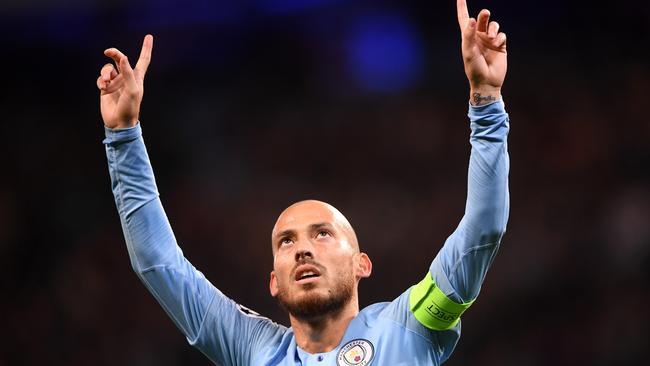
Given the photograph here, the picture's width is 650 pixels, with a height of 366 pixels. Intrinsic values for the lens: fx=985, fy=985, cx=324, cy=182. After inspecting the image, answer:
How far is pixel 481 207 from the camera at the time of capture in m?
3.85

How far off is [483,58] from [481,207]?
59 cm

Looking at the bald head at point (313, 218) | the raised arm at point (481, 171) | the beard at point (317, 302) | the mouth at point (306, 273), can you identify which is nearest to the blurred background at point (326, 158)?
the bald head at point (313, 218)

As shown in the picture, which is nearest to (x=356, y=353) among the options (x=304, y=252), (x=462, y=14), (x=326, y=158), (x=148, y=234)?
(x=304, y=252)

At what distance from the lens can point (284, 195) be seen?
28.9 feet

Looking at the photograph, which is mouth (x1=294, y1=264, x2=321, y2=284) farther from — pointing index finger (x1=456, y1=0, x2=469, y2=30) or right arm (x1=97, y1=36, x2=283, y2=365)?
pointing index finger (x1=456, y1=0, x2=469, y2=30)

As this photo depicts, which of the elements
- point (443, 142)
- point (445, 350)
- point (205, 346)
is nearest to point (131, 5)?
point (443, 142)

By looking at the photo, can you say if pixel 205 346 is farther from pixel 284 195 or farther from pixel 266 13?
pixel 266 13

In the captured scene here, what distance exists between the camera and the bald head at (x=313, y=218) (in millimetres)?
4520

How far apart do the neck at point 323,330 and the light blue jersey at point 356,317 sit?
5 centimetres

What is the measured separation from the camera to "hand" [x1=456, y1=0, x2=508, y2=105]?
12.6 feet

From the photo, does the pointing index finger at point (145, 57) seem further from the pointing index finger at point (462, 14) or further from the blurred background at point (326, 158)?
the blurred background at point (326, 158)

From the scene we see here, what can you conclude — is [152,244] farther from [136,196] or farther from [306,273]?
[306,273]

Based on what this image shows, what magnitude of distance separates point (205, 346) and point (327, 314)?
0.63 meters

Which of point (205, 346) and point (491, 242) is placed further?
point (205, 346)
